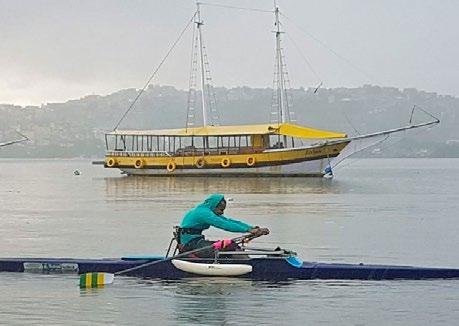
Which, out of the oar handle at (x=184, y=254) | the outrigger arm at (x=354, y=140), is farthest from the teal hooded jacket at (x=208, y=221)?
the outrigger arm at (x=354, y=140)

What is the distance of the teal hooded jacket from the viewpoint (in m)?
18.0

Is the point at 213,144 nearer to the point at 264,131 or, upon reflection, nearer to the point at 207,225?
the point at 264,131

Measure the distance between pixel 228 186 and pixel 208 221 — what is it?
50.2m

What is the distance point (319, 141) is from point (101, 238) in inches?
2092

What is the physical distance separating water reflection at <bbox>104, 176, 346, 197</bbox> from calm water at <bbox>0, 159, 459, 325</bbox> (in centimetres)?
373

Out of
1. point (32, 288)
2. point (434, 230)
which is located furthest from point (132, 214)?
point (32, 288)

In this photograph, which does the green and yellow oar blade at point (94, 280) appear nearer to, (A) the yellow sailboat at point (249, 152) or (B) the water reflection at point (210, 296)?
(B) the water reflection at point (210, 296)

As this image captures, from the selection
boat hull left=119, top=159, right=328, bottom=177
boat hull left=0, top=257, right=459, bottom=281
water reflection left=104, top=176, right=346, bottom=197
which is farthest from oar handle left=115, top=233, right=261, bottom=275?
boat hull left=119, top=159, right=328, bottom=177

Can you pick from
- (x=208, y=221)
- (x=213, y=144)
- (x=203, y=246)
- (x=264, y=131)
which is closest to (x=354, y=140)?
(x=264, y=131)

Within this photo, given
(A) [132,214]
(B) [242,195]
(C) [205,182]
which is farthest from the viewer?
(C) [205,182]

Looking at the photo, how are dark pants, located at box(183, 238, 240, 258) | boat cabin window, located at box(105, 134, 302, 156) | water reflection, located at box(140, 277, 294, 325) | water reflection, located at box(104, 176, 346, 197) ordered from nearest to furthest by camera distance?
water reflection, located at box(140, 277, 294, 325) → dark pants, located at box(183, 238, 240, 258) → water reflection, located at box(104, 176, 346, 197) → boat cabin window, located at box(105, 134, 302, 156)

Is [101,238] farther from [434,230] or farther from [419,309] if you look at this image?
[419,309]

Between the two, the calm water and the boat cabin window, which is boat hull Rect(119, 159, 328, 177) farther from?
the calm water

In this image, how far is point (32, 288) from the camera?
61.0 ft
